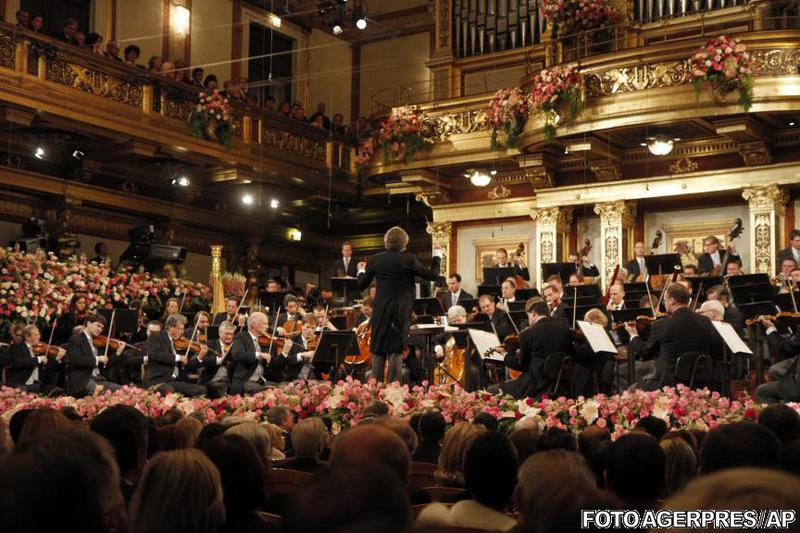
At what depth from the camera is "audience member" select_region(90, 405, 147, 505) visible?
156 inches

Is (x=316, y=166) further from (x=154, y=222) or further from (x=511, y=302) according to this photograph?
(x=511, y=302)

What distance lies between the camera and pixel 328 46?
2122 centimetres

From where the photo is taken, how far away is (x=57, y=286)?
13.5 meters

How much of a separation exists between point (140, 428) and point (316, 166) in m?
14.5

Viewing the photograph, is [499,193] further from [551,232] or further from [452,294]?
[452,294]

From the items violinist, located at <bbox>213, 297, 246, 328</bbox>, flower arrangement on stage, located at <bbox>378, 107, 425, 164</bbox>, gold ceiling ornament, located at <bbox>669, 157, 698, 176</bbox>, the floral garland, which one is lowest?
violinist, located at <bbox>213, 297, 246, 328</bbox>

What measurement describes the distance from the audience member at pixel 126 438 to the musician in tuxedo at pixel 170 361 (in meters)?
6.83

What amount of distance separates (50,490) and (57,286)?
1244cm

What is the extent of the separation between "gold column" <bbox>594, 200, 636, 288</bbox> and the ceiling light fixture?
1.47 metres

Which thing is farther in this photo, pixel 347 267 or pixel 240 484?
pixel 347 267

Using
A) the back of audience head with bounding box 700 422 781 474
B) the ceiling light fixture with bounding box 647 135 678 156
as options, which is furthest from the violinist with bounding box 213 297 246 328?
the back of audience head with bounding box 700 422 781 474

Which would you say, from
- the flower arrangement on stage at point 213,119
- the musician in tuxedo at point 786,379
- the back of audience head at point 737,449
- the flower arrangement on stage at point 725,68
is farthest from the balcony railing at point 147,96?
the back of audience head at point 737,449

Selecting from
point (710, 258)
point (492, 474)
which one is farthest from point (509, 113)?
point (492, 474)

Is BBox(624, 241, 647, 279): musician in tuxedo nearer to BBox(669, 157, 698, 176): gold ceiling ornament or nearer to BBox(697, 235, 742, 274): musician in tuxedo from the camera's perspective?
BBox(697, 235, 742, 274): musician in tuxedo
